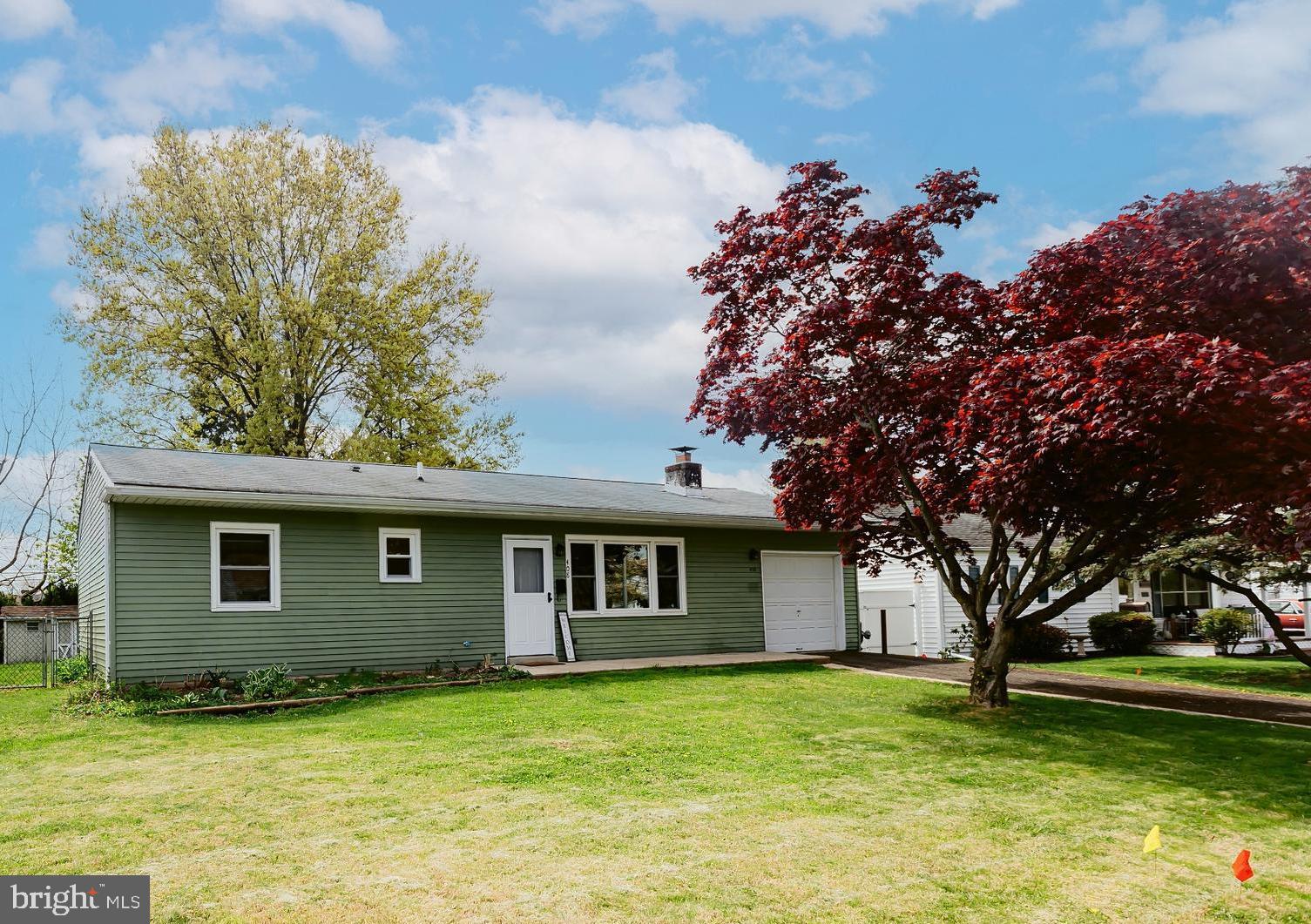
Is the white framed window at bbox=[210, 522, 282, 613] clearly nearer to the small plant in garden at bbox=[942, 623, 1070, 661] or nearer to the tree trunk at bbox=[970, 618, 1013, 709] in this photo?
the tree trunk at bbox=[970, 618, 1013, 709]

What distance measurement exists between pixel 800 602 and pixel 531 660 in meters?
5.89

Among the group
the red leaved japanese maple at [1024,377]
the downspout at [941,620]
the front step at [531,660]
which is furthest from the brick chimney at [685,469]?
the red leaved japanese maple at [1024,377]

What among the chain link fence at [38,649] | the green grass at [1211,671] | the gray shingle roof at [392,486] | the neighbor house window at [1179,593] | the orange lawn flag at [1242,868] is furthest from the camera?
the neighbor house window at [1179,593]

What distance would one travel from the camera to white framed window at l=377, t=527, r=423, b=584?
1444cm

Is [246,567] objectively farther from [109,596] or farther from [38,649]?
[38,649]

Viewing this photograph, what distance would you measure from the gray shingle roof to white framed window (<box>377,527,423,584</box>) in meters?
0.65

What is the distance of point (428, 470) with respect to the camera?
58.2ft

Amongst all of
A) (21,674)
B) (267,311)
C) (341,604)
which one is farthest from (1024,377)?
(267,311)

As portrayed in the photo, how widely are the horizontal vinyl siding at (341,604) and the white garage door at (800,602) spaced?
145cm

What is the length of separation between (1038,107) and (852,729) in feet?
28.6

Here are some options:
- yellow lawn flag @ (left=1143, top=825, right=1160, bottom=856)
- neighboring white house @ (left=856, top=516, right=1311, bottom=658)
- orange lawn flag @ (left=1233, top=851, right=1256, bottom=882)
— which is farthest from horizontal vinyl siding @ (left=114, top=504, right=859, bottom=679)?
orange lawn flag @ (left=1233, top=851, right=1256, bottom=882)

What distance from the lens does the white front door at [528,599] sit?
15500 mm

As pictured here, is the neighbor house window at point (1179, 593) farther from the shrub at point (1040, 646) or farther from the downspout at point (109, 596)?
the downspout at point (109, 596)

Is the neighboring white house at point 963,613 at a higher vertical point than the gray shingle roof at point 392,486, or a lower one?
lower
